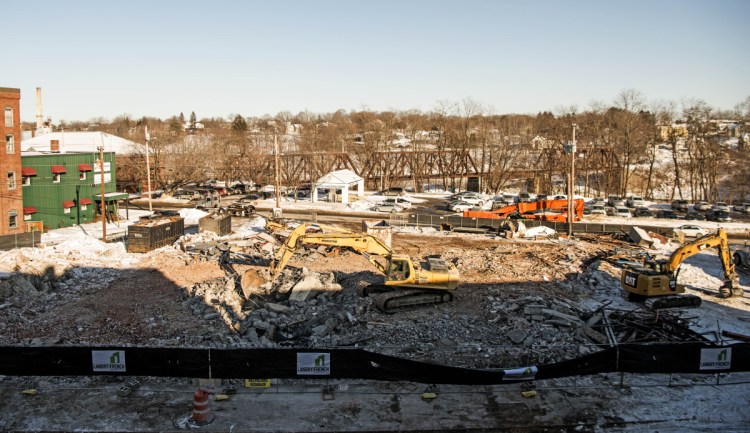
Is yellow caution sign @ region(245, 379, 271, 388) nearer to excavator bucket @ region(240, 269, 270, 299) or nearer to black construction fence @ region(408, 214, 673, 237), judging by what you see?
excavator bucket @ region(240, 269, 270, 299)

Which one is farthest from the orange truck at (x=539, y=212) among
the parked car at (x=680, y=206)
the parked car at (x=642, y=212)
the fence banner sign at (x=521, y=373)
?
the fence banner sign at (x=521, y=373)

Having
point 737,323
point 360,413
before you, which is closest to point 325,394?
point 360,413

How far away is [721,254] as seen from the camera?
88.1 feet

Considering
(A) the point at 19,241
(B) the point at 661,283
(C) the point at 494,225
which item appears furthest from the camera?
(C) the point at 494,225

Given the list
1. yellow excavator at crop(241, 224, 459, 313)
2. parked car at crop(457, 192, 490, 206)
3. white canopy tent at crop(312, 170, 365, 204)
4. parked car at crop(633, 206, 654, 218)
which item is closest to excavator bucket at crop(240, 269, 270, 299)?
yellow excavator at crop(241, 224, 459, 313)

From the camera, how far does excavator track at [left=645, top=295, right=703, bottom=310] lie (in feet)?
78.5

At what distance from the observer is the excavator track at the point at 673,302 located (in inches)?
942

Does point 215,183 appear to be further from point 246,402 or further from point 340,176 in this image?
point 246,402

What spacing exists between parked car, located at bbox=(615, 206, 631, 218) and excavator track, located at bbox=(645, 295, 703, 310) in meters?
30.2

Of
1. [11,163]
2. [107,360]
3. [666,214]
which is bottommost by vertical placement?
[107,360]

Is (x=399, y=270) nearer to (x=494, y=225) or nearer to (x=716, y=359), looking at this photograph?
(x=716, y=359)

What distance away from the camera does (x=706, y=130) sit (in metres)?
70.7

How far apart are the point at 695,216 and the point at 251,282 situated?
44.3m

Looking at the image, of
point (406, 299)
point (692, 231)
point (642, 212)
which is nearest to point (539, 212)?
point (642, 212)
